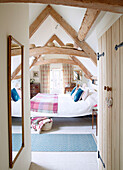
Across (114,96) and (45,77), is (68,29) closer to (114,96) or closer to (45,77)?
(114,96)

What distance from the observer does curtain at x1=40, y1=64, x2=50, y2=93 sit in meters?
8.69

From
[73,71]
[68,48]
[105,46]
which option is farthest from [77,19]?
[73,71]

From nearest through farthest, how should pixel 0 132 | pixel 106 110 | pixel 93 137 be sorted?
pixel 0 132
pixel 106 110
pixel 93 137

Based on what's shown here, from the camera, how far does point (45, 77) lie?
871 centimetres

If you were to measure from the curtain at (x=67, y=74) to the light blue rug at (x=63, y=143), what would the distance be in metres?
5.26

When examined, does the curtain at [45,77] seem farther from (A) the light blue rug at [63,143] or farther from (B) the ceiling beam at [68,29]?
(A) the light blue rug at [63,143]

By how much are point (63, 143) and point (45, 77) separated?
5862 millimetres

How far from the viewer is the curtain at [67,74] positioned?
864cm

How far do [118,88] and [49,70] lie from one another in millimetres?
7439

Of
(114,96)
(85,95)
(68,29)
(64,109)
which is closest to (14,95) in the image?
(114,96)

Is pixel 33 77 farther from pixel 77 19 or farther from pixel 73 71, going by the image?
pixel 77 19

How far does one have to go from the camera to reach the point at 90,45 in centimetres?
398

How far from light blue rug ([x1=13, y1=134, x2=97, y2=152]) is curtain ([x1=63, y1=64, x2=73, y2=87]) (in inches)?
207

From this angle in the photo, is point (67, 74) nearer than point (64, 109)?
No
